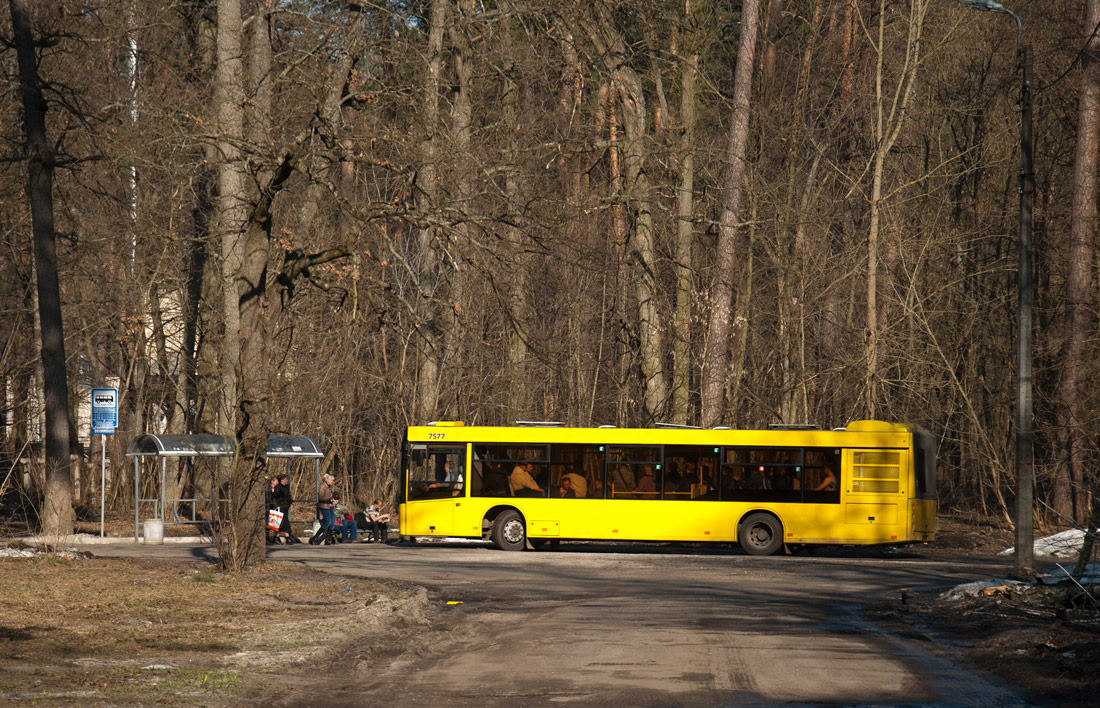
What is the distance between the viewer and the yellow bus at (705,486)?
2553 centimetres

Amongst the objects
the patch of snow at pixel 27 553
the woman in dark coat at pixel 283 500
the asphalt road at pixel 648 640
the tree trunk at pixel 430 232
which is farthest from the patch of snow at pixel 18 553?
the tree trunk at pixel 430 232

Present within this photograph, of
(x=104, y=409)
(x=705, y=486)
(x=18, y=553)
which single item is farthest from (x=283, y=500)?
(x=705, y=486)

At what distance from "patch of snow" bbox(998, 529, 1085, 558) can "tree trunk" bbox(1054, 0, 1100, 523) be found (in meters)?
4.48

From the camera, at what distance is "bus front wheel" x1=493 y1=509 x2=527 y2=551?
2625 centimetres

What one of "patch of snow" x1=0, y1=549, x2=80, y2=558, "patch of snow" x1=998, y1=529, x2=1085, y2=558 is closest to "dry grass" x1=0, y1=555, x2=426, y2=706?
"patch of snow" x1=0, y1=549, x2=80, y2=558

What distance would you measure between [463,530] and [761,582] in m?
8.45

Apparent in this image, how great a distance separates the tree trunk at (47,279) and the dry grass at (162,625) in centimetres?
491

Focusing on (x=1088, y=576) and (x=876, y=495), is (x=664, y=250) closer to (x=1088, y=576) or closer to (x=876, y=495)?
(x=876, y=495)

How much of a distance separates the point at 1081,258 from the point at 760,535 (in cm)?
1197

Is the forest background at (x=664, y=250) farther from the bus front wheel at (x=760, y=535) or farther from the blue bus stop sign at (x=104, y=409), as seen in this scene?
the bus front wheel at (x=760, y=535)

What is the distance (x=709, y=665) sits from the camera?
Answer: 11008 mm

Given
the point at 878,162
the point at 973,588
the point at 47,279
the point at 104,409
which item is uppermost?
the point at 878,162

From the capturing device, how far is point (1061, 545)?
25.2 metres

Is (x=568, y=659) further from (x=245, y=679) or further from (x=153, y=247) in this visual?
(x=153, y=247)
